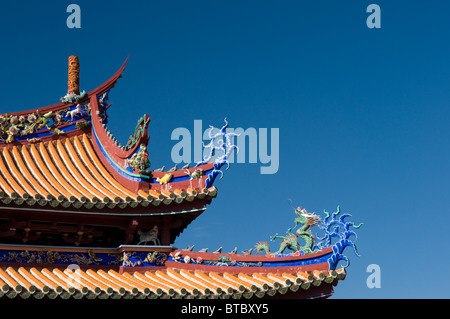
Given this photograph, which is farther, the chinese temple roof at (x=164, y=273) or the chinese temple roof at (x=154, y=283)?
the chinese temple roof at (x=164, y=273)

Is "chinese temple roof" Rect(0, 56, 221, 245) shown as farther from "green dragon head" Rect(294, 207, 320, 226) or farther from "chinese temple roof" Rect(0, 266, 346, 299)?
"green dragon head" Rect(294, 207, 320, 226)

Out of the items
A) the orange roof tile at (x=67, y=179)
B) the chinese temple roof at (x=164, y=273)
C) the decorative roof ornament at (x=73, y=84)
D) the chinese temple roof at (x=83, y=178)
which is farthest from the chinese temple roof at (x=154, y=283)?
the decorative roof ornament at (x=73, y=84)

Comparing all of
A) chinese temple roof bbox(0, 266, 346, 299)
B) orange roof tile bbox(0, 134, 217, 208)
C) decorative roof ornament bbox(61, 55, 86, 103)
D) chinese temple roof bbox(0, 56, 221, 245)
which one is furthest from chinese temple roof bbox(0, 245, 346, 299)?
decorative roof ornament bbox(61, 55, 86, 103)

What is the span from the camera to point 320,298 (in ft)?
53.8

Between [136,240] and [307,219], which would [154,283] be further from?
[307,219]

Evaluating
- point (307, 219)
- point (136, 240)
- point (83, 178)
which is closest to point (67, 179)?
point (83, 178)

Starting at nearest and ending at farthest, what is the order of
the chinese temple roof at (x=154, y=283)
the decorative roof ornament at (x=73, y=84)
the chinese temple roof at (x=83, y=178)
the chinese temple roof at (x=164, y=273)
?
the chinese temple roof at (x=154, y=283), the chinese temple roof at (x=164, y=273), the chinese temple roof at (x=83, y=178), the decorative roof ornament at (x=73, y=84)

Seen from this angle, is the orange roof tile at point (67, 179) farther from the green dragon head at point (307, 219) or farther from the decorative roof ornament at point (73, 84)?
the green dragon head at point (307, 219)

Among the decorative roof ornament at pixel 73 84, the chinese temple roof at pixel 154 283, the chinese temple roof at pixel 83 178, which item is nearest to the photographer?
the chinese temple roof at pixel 154 283

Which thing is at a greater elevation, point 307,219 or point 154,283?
point 307,219

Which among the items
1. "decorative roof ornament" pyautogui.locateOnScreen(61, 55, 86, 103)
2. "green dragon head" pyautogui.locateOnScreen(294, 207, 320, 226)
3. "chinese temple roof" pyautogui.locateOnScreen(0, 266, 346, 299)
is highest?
"decorative roof ornament" pyautogui.locateOnScreen(61, 55, 86, 103)

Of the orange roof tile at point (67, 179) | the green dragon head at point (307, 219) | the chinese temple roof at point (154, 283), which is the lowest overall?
the chinese temple roof at point (154, 283)

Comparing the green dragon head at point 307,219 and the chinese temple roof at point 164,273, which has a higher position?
the green dragon head at point 307,219

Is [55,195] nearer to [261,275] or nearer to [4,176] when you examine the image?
[4,176]
